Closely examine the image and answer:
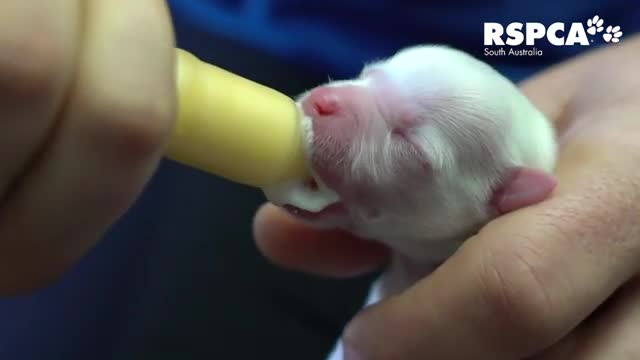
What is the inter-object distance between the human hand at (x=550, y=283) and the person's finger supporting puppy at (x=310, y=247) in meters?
0.15

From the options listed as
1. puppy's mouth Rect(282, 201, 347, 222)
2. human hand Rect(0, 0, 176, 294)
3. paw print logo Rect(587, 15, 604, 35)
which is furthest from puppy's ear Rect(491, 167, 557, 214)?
paw print logo Rect(587, 15, 604, 35)

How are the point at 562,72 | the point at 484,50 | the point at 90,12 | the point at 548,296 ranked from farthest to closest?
the point at 484,50 < the point at 562,72 < the point at 548,296 < the point at 90,12

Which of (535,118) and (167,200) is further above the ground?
(535,118)

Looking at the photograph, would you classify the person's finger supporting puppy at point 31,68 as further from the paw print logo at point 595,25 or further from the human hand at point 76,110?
the paw print logo at point 595,25

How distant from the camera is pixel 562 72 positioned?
0.90 m

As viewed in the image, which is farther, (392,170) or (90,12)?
(392,170)

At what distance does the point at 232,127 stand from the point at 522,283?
212 mm

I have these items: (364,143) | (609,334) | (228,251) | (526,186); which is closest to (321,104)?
(364,143)

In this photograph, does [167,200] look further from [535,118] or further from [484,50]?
[535,118]

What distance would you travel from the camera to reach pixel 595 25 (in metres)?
1.03

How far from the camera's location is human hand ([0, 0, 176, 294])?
0.36m

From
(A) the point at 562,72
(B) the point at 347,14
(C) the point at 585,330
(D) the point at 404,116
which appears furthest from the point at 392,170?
(B) the point at 347,14

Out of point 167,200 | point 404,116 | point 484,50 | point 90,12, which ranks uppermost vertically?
point 90,12

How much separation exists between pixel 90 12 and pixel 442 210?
311mm
